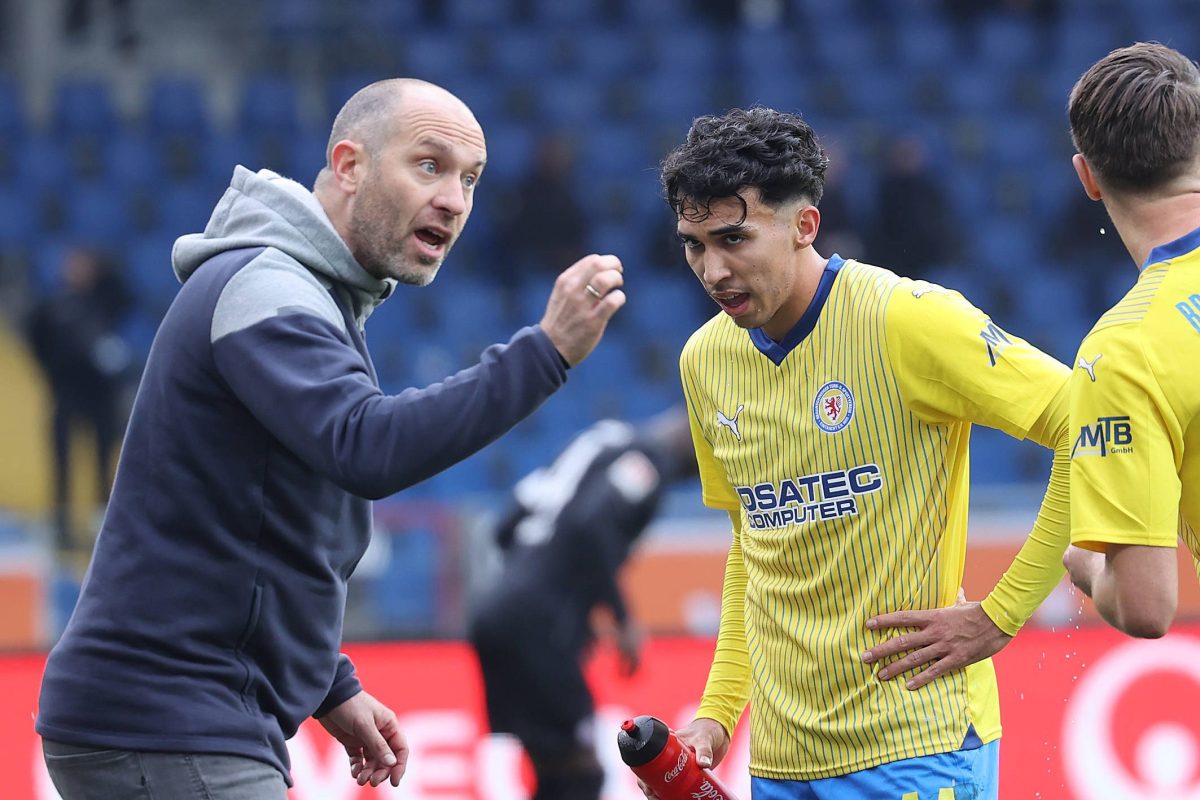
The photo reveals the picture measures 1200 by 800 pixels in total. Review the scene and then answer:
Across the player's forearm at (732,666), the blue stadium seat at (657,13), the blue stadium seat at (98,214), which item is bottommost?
the player's forearm at (732,666)

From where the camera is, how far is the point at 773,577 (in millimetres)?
3096

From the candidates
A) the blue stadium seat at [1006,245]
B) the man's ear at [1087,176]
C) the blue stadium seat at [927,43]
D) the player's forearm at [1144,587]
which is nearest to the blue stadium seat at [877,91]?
the blue stadium seat at [927,43]

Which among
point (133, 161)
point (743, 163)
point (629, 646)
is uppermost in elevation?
point (133, 161)

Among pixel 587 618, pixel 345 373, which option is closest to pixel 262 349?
pixel 345 373

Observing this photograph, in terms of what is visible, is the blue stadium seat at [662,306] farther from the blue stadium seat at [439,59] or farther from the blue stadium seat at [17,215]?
the blue stadium seat at [17,215]

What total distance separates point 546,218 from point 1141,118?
9.21m

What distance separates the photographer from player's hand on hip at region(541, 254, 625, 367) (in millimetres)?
2580

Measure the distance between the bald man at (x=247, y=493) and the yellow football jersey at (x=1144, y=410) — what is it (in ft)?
2.64

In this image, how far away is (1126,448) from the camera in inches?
91.0

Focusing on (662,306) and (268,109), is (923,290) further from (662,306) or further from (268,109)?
(268,109)

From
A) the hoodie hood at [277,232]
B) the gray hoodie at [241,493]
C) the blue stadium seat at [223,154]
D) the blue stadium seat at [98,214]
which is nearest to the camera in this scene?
the gray hoodie at [241,493]

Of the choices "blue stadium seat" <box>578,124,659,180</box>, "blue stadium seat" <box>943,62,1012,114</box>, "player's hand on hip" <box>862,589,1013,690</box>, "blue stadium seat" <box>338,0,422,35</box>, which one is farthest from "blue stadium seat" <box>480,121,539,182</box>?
"player's hand on hip" <box>862,589,1013,690</box>

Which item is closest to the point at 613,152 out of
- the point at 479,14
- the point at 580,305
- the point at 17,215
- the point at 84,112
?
the point at 479,14

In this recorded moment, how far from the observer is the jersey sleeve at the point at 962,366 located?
2.84m
